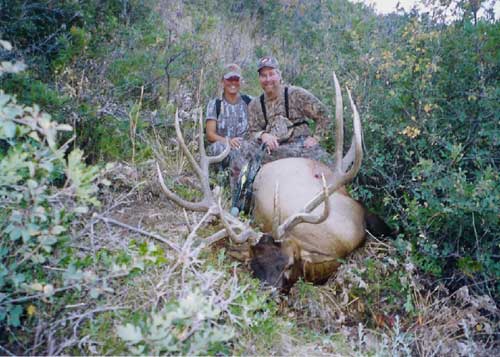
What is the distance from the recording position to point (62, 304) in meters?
2.55

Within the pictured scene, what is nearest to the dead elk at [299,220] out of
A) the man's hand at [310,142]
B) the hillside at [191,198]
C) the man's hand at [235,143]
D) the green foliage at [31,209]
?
the hillside at [191,198]

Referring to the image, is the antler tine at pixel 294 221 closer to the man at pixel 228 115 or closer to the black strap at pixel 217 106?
the man at pixel 228 115

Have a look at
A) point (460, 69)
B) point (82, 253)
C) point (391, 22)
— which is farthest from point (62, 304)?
point (391, 22)

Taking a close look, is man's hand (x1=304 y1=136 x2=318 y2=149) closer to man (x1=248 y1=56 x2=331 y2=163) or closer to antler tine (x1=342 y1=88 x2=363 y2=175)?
man (x1=248 y1=56 x2=331 y2=163)

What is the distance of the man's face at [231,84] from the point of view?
554cm

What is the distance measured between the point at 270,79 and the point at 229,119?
0.68 metres

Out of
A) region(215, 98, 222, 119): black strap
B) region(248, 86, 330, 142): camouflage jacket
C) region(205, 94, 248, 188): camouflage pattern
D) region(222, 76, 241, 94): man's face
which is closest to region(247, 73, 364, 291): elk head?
region(248, 86, 330, 142): camouflage jacket

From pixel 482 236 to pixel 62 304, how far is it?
8.83 ft

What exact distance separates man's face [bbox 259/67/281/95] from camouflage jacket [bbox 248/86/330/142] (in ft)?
0.31

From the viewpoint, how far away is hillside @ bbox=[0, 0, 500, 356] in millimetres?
2406

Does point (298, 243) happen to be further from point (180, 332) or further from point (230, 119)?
point (230, 119)

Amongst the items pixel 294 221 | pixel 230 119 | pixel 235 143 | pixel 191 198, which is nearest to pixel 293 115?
pixel 235 143

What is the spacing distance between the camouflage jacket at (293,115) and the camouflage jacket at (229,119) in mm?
281

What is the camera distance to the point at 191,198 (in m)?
4.63
